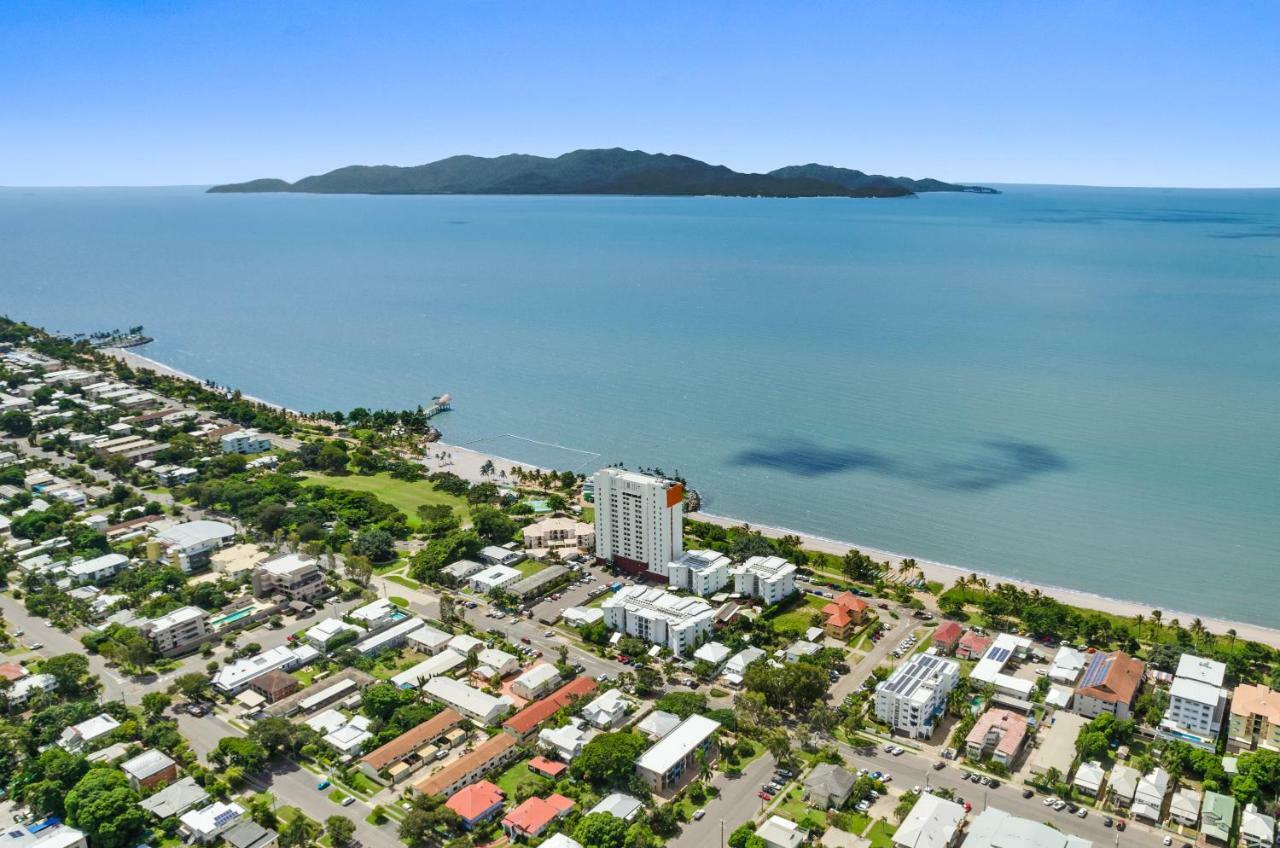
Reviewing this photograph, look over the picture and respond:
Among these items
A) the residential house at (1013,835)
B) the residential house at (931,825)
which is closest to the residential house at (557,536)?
the residential house at (931,825)

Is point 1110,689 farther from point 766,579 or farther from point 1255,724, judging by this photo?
point 766,579

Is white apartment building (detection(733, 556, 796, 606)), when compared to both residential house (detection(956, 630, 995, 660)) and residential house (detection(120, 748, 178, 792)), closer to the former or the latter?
residential house (detection(956, 630, 995, 660))

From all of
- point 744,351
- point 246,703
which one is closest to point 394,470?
point 246,703

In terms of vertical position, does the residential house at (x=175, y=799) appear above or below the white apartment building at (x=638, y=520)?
below

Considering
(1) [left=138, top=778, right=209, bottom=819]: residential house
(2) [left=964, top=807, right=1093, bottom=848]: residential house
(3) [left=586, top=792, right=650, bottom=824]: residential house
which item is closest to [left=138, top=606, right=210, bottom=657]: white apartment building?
(1) [left=138, top=778, right=209, bottom=819]: residential house

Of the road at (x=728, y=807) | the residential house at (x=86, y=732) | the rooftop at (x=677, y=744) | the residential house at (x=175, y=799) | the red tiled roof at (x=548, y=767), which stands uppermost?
the rooftop at (x=677, y=744)

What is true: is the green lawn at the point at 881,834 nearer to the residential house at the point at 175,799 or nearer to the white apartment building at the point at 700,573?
the white apartment building at the point at 700,573
